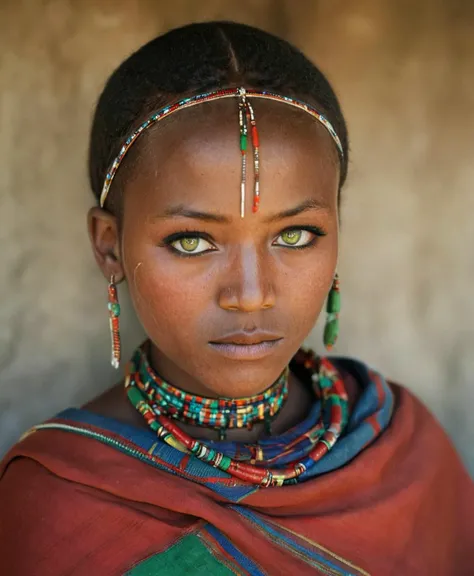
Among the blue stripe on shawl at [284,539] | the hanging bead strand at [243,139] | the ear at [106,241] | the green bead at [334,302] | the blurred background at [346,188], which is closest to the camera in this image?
the hanging bead strand at [243,139]

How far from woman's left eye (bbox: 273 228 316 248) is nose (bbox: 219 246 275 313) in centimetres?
7

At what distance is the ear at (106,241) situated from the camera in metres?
1.36

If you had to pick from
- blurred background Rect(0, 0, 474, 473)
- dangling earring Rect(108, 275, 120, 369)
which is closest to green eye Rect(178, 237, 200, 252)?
dangling earring Rect(108, 275, 120, 369)

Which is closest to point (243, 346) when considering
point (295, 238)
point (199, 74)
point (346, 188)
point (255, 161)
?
point (295, 238)

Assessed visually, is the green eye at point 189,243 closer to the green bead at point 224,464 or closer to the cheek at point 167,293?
the cheek at point 167,293

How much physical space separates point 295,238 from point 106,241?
1.32 ft

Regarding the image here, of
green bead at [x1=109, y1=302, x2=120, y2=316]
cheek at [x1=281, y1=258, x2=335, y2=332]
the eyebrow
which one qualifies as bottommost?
green bead at [x1=109, y1=302, x2=120, y2=316]

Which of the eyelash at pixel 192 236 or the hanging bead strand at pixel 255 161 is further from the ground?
the hanging bead strand at pixel 255 161

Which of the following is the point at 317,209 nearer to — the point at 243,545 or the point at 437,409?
the point at 243,545

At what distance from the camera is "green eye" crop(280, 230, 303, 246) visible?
48.7 inches

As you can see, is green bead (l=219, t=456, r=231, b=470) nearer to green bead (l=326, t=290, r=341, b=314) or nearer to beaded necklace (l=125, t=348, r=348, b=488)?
beaded necklace (l=125, t=348, r=348, b=488)

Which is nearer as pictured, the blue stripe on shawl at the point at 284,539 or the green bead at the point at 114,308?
the blue stripe on shawl at the point at 284,539

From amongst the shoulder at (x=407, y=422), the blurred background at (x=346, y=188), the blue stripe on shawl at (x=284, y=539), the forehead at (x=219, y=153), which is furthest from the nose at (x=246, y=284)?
the blurred background at (x=346, y=188)

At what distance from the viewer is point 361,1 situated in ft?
6.13
